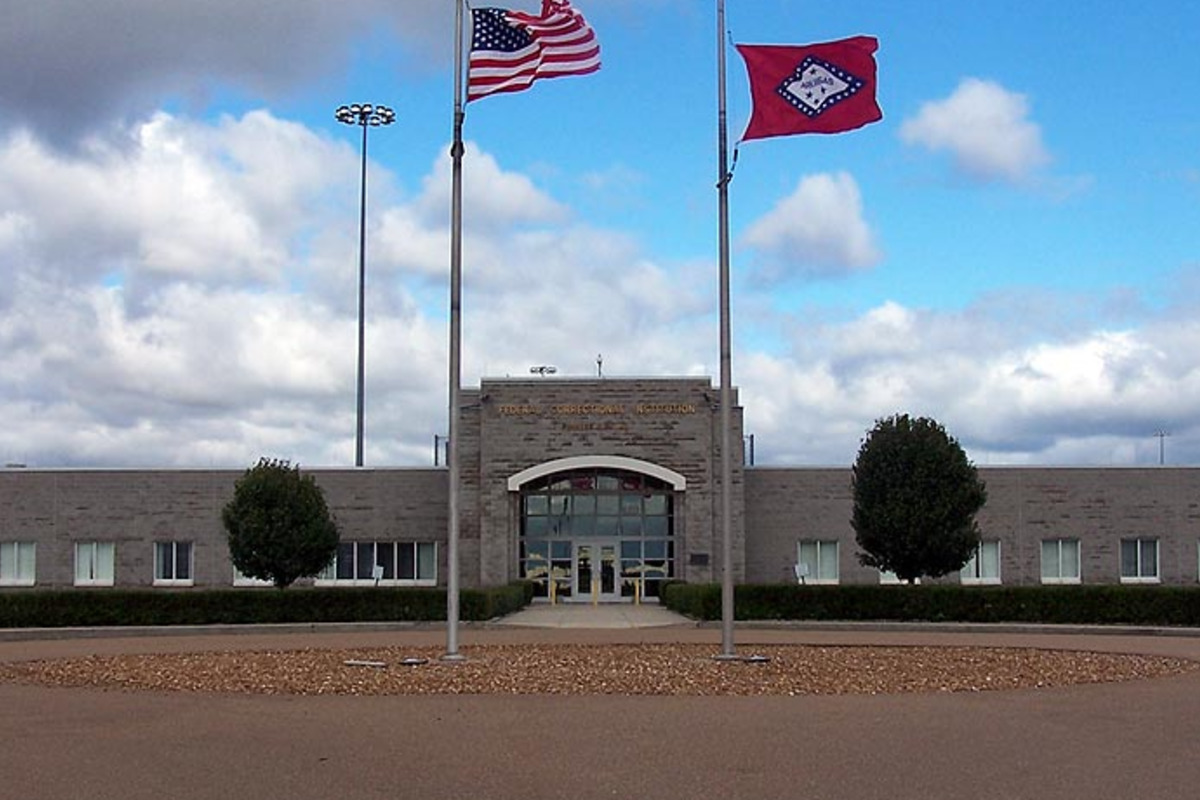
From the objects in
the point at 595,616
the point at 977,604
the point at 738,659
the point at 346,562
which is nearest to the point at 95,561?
the point at 346,562

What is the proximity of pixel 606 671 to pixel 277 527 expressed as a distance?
1710 cm

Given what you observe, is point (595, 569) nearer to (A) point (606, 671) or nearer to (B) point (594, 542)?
(B) point (594, 542)

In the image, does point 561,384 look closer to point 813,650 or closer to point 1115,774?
point 813,650

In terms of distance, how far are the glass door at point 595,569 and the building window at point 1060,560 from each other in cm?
1320

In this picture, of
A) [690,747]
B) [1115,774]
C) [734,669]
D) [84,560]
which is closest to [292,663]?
[734,669]

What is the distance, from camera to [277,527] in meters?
34.1

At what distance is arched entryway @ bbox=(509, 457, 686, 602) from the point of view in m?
45.5

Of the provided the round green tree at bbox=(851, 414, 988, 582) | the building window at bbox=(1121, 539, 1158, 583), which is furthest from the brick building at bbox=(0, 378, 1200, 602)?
the round green tree at bbox=(851, 414, 988, 582)

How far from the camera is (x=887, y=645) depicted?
2453cm

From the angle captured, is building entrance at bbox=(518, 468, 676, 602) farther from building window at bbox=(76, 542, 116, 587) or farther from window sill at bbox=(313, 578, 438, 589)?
building window at bbox=(76, 542, 116, 587)

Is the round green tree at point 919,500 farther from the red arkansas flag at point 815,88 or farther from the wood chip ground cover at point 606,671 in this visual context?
the red arkansas flag at point 815,88

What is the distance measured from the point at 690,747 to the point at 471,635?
15.7 m

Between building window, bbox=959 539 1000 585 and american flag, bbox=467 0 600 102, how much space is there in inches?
1149

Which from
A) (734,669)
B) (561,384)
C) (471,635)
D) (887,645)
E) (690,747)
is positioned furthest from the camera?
(561,384)
